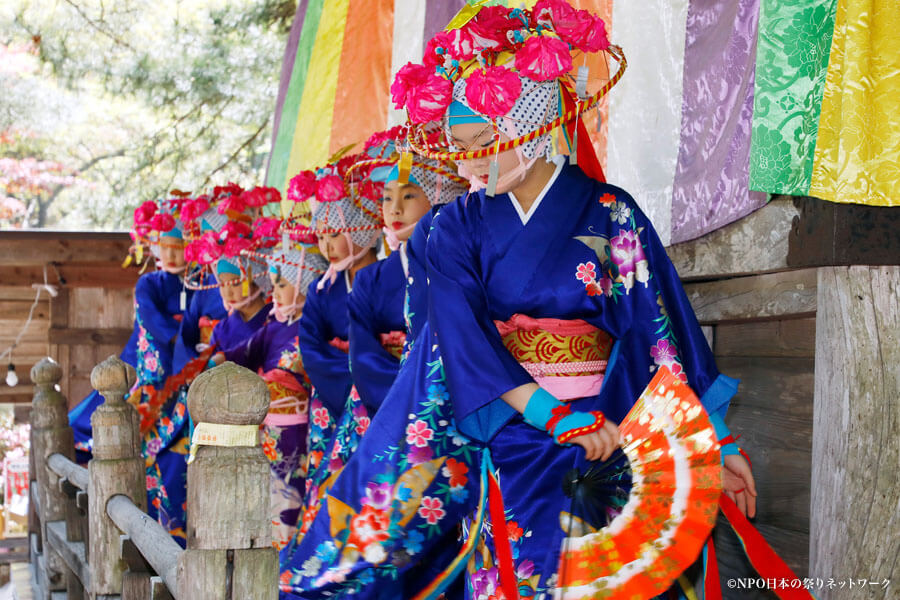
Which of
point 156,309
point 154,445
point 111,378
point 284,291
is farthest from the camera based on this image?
point 156,309

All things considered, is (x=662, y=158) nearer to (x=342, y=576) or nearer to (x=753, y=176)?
(x=753, y=176)

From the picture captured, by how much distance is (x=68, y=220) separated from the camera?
13.5m

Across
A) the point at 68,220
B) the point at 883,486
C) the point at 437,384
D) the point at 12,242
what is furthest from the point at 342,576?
the point at 68,220

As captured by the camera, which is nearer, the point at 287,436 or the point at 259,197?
the point at 287,436

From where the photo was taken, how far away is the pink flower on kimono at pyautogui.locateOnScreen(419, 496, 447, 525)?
2.56 meters

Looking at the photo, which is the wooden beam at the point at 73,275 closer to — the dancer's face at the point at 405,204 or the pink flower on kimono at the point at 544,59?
the dancer's face at the point at 405,204

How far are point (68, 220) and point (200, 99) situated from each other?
13.9ft

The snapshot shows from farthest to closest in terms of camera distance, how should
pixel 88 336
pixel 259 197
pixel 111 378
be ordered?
1. pixel 88 336
2. pixel 259 197
3. pixel 111 378

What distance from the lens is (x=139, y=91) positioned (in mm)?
10562

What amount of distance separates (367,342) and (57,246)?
4877mm

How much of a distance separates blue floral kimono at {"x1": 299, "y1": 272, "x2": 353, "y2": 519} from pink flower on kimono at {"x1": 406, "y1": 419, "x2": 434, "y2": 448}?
1424mm

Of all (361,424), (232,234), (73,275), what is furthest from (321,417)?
(73,275)

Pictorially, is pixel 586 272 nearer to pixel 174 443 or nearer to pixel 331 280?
pixel 331 280

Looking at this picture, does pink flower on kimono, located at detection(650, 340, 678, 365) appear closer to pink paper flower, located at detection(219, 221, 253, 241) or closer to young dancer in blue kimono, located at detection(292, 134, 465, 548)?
young dancer in blue kimono, located at detection(292, 134, 465, 548)
